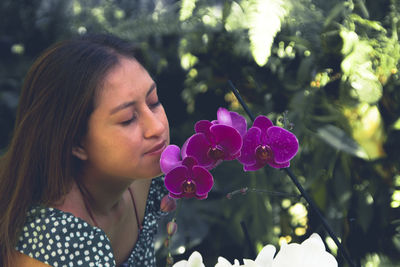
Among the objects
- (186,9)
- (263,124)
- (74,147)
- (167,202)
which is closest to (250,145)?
(263,124)

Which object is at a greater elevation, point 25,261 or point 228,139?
point 228,139

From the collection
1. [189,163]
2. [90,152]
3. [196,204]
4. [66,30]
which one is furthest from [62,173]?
[66,30]

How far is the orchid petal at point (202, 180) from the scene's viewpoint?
48cm

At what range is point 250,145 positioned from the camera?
A: 0.48 meters

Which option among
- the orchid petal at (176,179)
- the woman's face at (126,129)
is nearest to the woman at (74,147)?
the woman's face at (126,129)

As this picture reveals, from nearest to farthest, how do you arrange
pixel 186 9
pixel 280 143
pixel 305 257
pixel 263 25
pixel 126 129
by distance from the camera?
pixel 305 257 < pixel 280 143 < pixel 126 129 < pixel 263 25 < pixel 186 9

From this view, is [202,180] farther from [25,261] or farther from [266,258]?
[25,261]

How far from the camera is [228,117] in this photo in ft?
1.63

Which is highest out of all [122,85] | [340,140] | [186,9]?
[122,85]

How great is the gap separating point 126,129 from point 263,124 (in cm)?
20

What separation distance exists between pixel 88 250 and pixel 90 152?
121 mm

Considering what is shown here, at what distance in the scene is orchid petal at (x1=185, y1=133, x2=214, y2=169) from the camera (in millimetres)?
482

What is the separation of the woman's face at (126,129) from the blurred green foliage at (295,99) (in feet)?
Answer: 0.89

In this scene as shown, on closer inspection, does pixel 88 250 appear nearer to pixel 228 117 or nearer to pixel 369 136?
pixel 228 117
